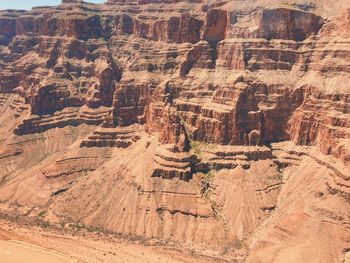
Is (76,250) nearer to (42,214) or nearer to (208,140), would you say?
(42,214)

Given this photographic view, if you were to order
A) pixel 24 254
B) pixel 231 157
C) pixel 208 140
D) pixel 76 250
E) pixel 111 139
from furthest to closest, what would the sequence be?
pixel 111 139 < pixel 208 140 < pixel 231 157 < pixel 76 250 < pixel 24 254

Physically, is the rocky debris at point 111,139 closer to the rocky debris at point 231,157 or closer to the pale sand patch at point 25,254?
the rocky debris at point 231,157

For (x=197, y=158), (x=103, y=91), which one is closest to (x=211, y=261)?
(x=197, y=158)

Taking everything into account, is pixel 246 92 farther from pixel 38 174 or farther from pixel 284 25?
pixel 38 174

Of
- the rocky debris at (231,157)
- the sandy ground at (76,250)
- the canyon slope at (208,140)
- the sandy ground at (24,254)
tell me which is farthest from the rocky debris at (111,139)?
the sandy ground at (24,254)

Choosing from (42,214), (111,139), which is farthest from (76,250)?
(111,139)

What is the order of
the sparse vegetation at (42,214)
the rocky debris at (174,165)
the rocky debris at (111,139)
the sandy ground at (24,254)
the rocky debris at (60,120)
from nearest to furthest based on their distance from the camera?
the sandy ground at (24,254) < the rocky debris at (174,165) < the sparse vegetation at (42,214) < the rocky debris at (111,139) < the rocky debris at (60,120)

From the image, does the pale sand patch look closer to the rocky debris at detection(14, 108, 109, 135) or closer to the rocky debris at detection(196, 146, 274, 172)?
the rocky debris at detection(196, 146, 274, 172)

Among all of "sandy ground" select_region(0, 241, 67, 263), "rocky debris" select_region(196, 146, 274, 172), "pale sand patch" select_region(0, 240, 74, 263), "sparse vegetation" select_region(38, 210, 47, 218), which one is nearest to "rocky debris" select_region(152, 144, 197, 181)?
"rocky debris" select_region(196, 146, 274, 172)
